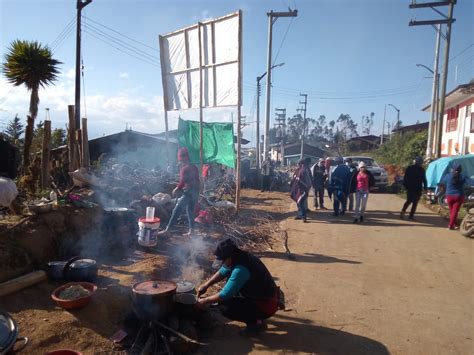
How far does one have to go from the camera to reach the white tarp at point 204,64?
9.91 meters

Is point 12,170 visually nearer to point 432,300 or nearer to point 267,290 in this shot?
point 267,290

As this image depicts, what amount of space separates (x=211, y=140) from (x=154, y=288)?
8.81m

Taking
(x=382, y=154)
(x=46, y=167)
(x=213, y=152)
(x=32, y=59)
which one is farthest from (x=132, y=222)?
(x=382, y=154)

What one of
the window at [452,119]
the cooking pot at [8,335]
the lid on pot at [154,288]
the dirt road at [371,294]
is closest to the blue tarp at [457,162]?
the dirt road at [371,294]

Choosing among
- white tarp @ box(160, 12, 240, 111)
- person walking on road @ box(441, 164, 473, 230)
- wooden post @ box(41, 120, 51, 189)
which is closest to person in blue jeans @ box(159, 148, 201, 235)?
white tarp @ box(160, 12, 240, 111)

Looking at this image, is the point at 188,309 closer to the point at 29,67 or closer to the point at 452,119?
the point at 29,67

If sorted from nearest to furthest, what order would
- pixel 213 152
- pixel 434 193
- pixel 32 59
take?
pixel 32 59
pixel 213 152
pixel 434 193

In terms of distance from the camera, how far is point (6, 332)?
3486 mm

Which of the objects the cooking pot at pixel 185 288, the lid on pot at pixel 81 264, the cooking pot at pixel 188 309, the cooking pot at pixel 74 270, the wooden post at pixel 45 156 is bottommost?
the cooking pot at pixel 188 309

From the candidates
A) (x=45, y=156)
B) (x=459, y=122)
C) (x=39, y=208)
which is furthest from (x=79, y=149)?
(x=459, y=122)

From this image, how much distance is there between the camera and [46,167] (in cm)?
917

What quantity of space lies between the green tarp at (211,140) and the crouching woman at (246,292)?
25.1ft

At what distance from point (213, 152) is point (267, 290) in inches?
341

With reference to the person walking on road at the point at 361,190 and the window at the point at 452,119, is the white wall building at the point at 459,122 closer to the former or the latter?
the window at the point at 452,119
